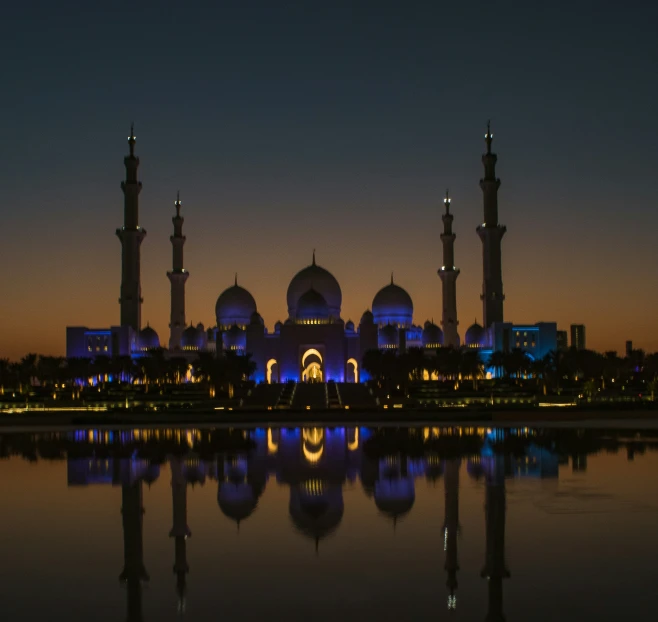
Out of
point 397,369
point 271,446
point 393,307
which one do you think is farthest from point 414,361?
point 271,446

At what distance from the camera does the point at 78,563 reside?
28.3 ft

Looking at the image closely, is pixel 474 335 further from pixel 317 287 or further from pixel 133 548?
pixel 133 548

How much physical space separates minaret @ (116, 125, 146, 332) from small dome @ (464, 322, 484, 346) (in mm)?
23227

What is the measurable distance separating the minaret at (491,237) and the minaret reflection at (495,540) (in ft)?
131

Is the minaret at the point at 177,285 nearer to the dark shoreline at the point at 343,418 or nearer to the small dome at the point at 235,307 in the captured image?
the small dome at the point at 235,307

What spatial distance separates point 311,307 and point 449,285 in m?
9.95

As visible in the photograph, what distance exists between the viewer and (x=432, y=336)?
6212 centimetres

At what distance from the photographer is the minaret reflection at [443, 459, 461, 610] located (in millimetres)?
7750

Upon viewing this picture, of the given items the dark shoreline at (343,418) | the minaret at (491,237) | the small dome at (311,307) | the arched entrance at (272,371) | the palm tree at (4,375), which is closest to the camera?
the dark shoreline at (343,418)

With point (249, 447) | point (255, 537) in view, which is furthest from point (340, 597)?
point (249, 447)

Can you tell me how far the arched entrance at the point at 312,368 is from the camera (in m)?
61.5

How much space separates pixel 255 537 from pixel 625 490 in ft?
19.2

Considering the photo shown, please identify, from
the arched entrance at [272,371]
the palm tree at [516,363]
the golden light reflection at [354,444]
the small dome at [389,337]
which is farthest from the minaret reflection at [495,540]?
the small dome at [389,337]

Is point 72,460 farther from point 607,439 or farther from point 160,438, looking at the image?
point 607,439
